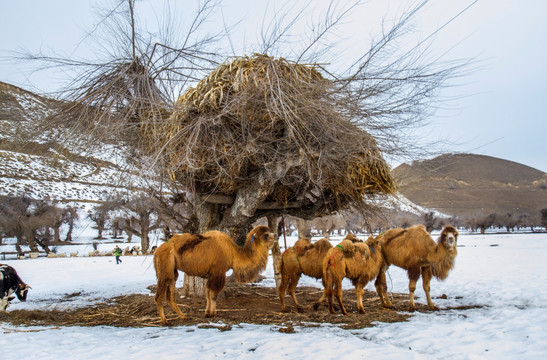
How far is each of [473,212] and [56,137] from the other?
367 ft

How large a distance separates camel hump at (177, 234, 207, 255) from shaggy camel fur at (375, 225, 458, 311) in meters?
4.25

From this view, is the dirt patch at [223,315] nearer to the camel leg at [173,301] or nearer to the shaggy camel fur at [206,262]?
the camel leg at [173,301]

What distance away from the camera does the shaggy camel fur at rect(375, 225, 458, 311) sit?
7902mm

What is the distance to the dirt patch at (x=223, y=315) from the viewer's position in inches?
265

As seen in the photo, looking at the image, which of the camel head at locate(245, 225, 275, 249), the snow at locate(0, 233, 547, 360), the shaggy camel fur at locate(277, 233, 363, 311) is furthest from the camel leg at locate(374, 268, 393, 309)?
the camel head at locate(245, 225, 275, 249)

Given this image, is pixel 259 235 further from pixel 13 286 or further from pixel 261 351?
pixel 13 286

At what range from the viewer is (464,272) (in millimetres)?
14781

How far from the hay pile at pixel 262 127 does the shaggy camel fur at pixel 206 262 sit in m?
1.38

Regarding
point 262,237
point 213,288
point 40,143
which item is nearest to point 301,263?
point 262,237

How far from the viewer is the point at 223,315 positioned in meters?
7.42

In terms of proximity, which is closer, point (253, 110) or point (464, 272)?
point (253, 110)

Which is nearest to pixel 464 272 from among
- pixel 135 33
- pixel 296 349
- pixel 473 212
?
pixel 296 349

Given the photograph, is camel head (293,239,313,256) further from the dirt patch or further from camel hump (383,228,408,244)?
camel hump (383,228,408,244)

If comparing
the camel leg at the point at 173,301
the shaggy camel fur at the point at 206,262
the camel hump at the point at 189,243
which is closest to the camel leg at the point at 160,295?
the shaggy camel fur at the point at 206,262
